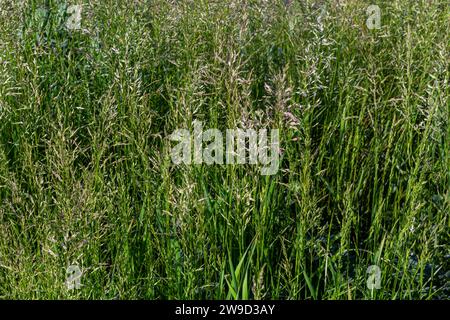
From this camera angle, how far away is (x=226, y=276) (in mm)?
2119

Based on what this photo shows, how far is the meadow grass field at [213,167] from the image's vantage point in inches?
80.2

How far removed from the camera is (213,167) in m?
2.44

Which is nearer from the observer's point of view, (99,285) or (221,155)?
(99,285)

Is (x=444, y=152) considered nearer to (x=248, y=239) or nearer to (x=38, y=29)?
(x=248, y=239)

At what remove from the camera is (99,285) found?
204 centimetres

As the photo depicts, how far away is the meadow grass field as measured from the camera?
2037mm

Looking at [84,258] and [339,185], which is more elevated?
[339,185]

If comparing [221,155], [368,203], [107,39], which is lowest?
[368,203]

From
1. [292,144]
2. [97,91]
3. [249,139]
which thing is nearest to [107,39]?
[97,91]

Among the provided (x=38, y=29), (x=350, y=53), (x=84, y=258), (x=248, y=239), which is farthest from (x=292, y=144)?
(x=38, y=29)

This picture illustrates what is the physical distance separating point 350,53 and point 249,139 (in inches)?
50.4
